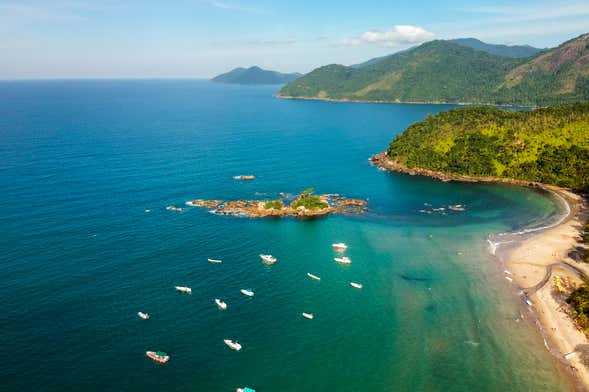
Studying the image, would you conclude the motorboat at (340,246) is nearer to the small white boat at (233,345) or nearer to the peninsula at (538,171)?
the peninsula at (538,171)

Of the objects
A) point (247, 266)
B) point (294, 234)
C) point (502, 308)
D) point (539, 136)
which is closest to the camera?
point (502, 308)

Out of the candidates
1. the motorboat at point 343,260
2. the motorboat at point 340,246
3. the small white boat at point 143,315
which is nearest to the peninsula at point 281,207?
the motorboat at point 340,246

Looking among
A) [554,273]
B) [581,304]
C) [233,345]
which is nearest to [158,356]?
[233,345]

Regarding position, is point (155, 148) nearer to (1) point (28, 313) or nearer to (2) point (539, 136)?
(1) point (28, 313)

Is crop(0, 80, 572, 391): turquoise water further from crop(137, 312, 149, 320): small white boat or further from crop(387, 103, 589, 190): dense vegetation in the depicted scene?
crop(387, 103, 589, 190): dense vegetation

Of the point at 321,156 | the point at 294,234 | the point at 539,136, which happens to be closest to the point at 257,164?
the point at 321,156

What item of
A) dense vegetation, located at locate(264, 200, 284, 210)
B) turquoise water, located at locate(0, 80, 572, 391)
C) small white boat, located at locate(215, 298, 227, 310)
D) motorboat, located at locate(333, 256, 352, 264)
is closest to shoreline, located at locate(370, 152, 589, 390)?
turquoise water, located at locate(0, 80, 572, 391)

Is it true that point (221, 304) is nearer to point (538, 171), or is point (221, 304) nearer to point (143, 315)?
point (143, 315)
